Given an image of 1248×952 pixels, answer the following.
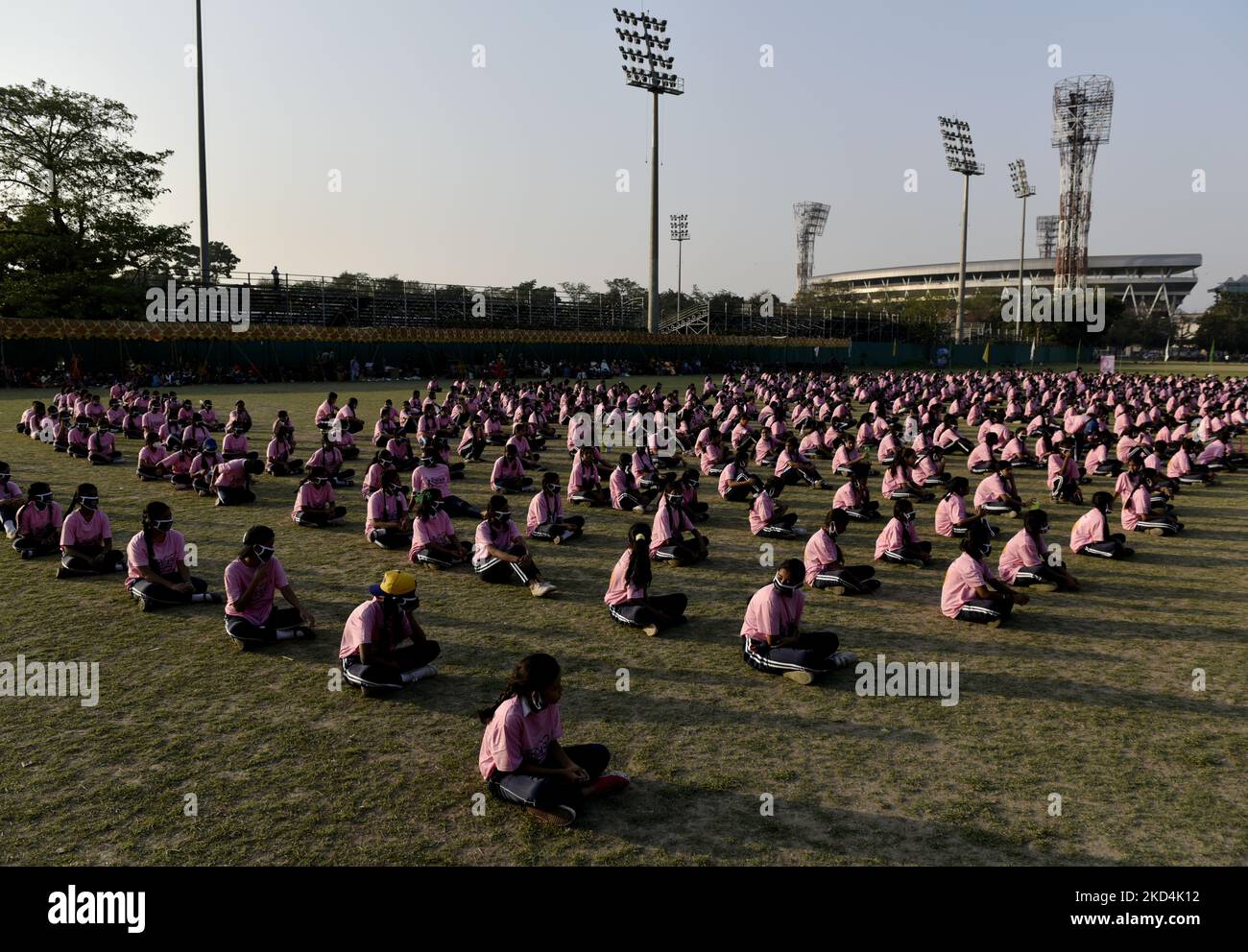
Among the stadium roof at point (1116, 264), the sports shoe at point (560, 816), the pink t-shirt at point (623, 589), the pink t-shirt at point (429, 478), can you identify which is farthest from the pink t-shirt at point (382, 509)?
the stadium roof at point (1116, 264)

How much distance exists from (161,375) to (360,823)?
42.1 m

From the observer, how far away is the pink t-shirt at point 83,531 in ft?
36.0

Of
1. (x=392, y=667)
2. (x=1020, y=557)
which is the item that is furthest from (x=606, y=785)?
(x=1020, y=557)

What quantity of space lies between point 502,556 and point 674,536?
2.62 meters

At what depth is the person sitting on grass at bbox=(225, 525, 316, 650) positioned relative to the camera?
27.5 feet

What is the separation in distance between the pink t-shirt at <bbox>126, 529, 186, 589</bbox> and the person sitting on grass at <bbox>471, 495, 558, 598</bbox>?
11.1ft

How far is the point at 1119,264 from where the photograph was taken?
454ft

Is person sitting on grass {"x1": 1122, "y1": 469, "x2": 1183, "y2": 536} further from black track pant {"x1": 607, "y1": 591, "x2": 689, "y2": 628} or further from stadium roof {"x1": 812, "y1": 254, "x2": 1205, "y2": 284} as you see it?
stadium roof {"x1": 812, "y1": 254, "x2": 1205, "y2": 284}

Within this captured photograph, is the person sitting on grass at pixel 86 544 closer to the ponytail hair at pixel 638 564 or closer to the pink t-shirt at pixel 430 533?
the pink t-shirt at pixel 430 533

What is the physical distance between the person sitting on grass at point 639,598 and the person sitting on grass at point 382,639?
2.43 m

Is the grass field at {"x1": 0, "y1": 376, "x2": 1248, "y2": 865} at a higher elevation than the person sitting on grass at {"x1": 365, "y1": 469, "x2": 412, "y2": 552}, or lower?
lower

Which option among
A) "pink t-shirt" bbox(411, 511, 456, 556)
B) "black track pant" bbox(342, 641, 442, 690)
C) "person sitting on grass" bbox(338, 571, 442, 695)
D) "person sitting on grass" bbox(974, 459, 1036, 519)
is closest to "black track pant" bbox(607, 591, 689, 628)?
"black track pant" bbox(342, 641, 442, 690)

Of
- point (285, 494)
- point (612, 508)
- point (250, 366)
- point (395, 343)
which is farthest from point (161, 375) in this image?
point (612, 508)

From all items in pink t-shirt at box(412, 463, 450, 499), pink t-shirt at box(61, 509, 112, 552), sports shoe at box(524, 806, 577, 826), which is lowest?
sports shoe at box(524, 806, 577, 826)
